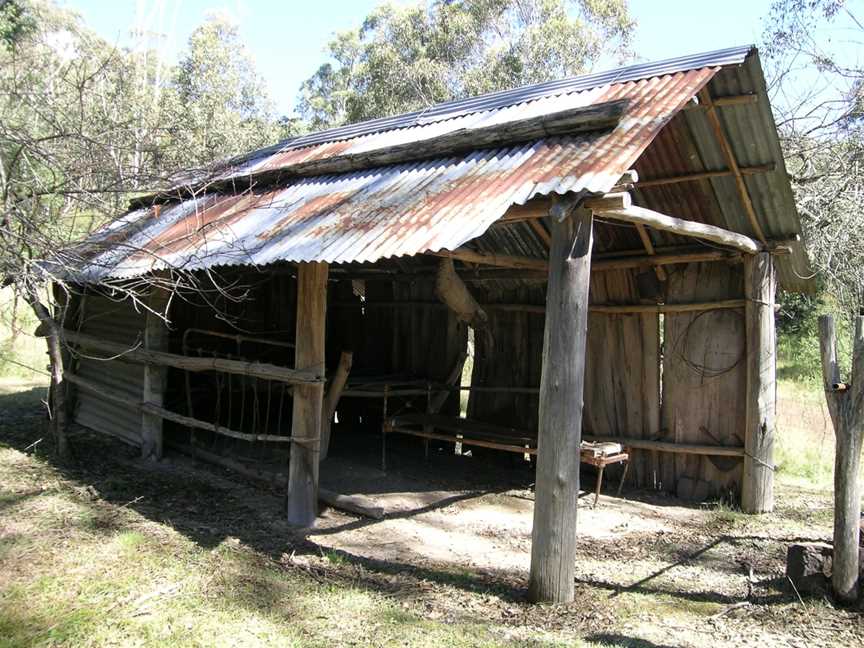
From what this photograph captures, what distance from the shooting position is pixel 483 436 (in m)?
8.25

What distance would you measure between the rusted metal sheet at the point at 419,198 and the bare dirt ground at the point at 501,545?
7.60 feet

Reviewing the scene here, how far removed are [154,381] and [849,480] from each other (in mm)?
7250

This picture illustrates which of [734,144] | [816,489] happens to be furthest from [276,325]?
[816,489]

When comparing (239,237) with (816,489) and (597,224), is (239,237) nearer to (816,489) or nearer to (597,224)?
(597,224)

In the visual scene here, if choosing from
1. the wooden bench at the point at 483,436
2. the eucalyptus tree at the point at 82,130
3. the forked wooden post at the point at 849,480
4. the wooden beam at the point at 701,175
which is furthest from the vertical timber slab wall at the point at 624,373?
the eucalyptus tree at the point at 82,130

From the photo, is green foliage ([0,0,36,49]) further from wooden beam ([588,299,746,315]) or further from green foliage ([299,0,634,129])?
wooden beam ([588,299,746,315])

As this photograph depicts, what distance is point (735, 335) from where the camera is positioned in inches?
302

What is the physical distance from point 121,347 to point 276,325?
2.91 m

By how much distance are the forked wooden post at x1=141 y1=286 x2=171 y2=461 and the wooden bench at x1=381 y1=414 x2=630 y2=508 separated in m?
2.75

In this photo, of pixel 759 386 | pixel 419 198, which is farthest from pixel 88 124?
pixel 759 386

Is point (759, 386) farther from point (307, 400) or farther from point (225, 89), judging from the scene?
point (225, 89)

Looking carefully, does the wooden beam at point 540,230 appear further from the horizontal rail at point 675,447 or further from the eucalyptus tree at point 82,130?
the eucalyptus tree at point 82,130

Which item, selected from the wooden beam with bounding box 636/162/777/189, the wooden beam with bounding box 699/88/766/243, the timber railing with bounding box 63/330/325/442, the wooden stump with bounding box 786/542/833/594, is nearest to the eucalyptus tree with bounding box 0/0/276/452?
the timber railing with bounding box 63/330/325/442

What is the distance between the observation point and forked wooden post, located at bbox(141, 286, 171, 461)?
850 cm
